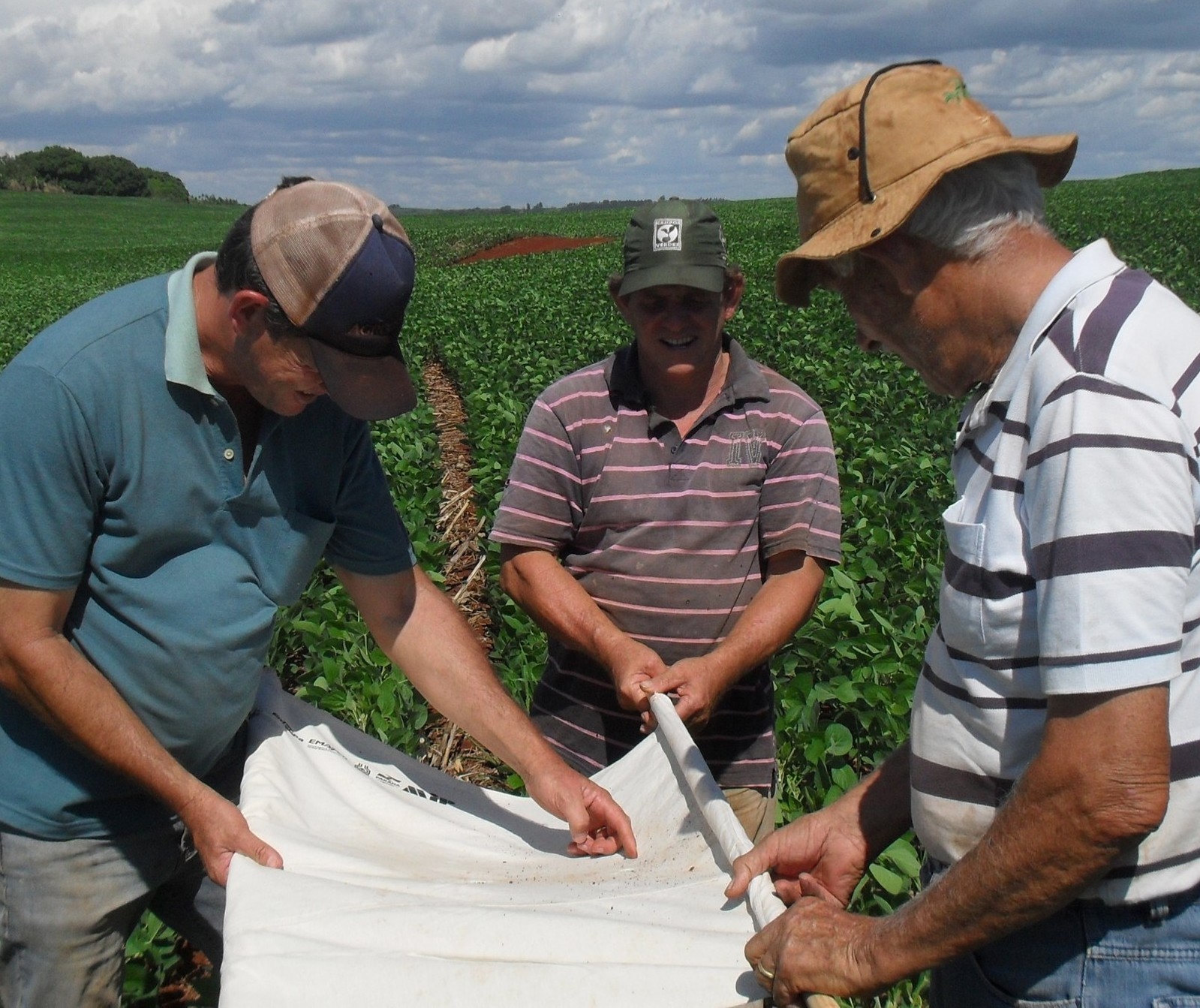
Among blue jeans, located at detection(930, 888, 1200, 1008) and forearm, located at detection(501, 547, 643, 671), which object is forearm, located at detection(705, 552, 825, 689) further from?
blue jeans, located at detection(930, 888, 1200, 1008)

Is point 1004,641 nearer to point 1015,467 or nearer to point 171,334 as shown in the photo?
point 1015,467

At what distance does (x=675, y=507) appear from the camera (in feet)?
8.51

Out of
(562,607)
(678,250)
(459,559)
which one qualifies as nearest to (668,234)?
(678,250)

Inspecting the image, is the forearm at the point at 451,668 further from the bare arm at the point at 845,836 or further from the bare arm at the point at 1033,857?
the bare arm at the point at 1033,857

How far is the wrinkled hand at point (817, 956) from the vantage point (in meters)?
1.45

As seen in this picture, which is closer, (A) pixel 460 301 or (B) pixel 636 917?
(B) pixel 636 917

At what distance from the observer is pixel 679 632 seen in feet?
8.63

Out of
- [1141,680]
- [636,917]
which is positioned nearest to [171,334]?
[636,917]

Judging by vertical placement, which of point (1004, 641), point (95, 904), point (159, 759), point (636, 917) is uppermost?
point (1004, 641)

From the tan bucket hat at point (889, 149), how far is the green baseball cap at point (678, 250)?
1.02 m

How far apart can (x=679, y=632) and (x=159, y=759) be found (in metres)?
1.22

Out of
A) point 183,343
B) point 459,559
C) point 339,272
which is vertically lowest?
point 459,559

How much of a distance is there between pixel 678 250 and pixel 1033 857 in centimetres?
173

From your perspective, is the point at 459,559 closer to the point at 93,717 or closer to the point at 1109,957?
the point at 93,717
